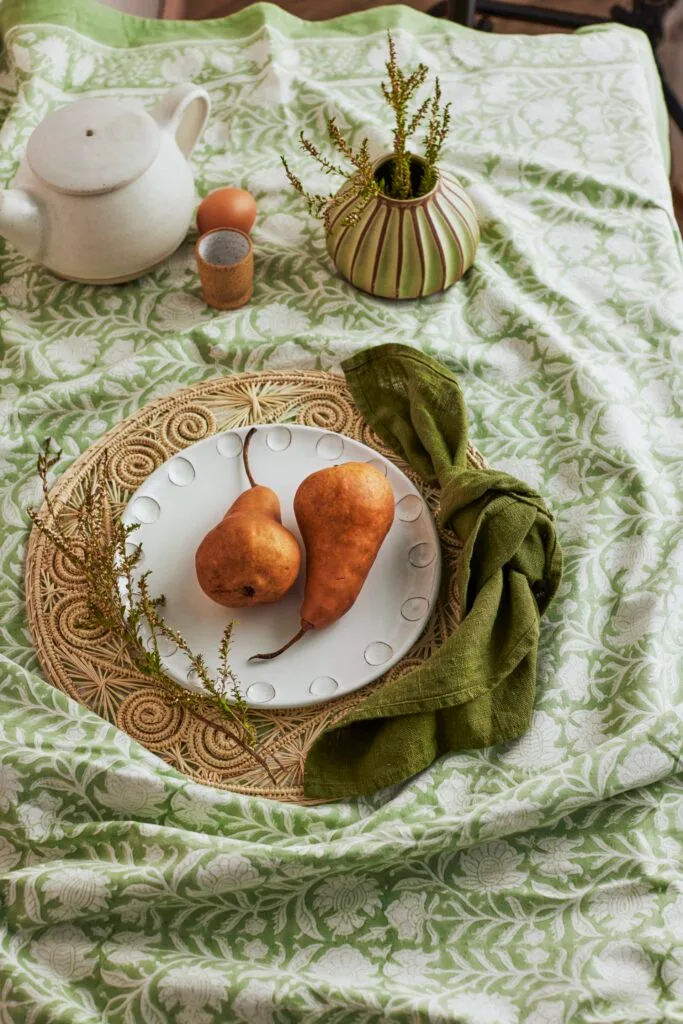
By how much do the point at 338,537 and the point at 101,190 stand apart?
1.39ft

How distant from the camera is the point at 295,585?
856mm

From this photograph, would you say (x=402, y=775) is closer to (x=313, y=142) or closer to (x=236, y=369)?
(x=236, y=369)

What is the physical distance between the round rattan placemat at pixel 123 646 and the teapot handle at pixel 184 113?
0.96 ft

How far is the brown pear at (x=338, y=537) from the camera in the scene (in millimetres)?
815

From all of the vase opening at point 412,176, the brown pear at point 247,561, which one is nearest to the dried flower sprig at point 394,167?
the vase opening at point 412,176

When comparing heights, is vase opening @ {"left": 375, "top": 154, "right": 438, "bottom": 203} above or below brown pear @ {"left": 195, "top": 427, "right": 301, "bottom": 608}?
above

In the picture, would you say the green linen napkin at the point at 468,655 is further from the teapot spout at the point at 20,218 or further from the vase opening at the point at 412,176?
the teapot spout at the point at 20,218

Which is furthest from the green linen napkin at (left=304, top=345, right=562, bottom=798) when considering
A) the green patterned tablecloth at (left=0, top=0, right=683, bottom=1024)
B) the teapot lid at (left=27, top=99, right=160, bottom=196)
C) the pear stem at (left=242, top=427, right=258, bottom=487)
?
the teapot lid at (left=27, top=99, right=160, bottom=196)

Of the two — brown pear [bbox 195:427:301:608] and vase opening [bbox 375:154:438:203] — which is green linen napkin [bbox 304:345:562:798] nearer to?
brown pear [bbox 195:427:301:608]

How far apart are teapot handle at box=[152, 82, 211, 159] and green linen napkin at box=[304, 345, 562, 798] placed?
16.7 inches

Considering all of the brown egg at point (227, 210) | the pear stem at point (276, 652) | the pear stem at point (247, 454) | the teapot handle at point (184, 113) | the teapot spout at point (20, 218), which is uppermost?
the teapot handle at point (184, 113)

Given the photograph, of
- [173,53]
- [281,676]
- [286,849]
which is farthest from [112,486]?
[173,53]

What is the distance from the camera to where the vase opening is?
3.24 feet

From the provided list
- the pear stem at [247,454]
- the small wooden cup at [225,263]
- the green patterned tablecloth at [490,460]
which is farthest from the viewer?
the small wooden cup at [225,263]
